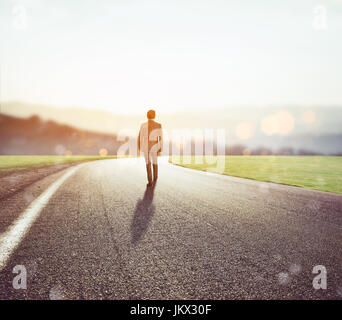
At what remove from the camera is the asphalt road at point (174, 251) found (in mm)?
2359

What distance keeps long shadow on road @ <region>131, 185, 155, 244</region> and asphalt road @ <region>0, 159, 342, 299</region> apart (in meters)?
0.02

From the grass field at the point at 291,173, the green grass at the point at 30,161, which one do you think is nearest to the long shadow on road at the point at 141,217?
the grass field at the point at 291,173

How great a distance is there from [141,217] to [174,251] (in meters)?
1.73

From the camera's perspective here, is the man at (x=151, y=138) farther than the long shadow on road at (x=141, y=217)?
Yes

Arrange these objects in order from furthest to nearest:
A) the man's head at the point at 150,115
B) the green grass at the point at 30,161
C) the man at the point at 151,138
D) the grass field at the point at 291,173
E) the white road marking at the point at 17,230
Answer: the green grass at the point at 30,161, the grass field at the point at 291,173, the man's head at the point at 150,115, the man at the point at 151,138, the white road marking at the point at 17,230

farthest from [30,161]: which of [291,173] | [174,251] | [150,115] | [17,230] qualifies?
[174,251]

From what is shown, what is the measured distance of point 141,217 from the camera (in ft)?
16.0

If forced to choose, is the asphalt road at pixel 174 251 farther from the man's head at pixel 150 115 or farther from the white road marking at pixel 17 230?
the man's head at pixel 150 115

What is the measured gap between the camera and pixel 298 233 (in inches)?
162

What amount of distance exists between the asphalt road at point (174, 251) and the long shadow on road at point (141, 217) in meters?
0.02

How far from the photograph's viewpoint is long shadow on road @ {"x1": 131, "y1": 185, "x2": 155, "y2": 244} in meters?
3.91

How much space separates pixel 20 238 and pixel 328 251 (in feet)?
13.1
